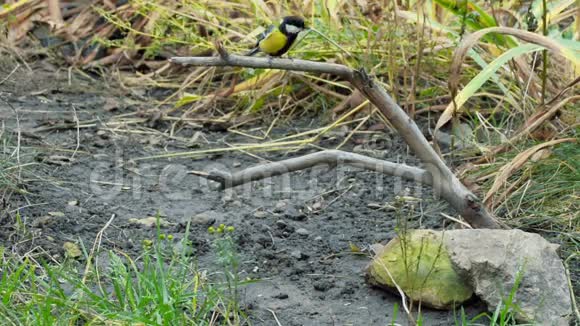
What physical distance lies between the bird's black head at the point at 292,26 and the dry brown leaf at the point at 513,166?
937 mm

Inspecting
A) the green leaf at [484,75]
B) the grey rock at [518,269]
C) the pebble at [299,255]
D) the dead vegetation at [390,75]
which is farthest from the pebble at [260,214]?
the grey rock at [518,269]

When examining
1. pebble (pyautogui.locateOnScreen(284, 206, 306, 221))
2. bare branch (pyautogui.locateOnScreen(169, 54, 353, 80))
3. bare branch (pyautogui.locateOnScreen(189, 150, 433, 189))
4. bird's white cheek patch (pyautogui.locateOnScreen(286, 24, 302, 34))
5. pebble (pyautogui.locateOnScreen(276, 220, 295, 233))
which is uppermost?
bare branch (pyautogui.locateOnScreen(169, 54, 353, 80))

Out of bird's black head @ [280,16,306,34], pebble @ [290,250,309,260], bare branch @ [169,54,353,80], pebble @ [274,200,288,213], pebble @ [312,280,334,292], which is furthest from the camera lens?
bird's black head @ [280,16,306,34]

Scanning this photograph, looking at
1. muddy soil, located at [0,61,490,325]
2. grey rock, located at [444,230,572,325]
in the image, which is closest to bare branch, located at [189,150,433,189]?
muddy soil, located at [0,61,490,325]

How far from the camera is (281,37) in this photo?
10.9 ft

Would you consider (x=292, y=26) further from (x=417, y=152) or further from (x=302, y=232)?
(x=417, y=152)

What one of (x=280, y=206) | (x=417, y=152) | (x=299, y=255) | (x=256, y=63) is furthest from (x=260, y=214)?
(x=256, y=63)

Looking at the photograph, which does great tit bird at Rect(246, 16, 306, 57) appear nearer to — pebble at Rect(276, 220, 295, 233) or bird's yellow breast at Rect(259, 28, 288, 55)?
bird's yellow breast at Rect(259, 28, 288, 55)

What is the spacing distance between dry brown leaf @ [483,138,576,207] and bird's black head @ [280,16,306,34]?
94 centimetres

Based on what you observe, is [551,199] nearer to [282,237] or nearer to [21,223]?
[282,237]

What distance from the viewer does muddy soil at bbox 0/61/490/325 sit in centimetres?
255

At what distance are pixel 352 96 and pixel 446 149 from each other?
0.56 m

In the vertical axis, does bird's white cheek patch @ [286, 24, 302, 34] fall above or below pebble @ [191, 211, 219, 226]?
above

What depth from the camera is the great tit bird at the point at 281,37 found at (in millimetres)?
3312
